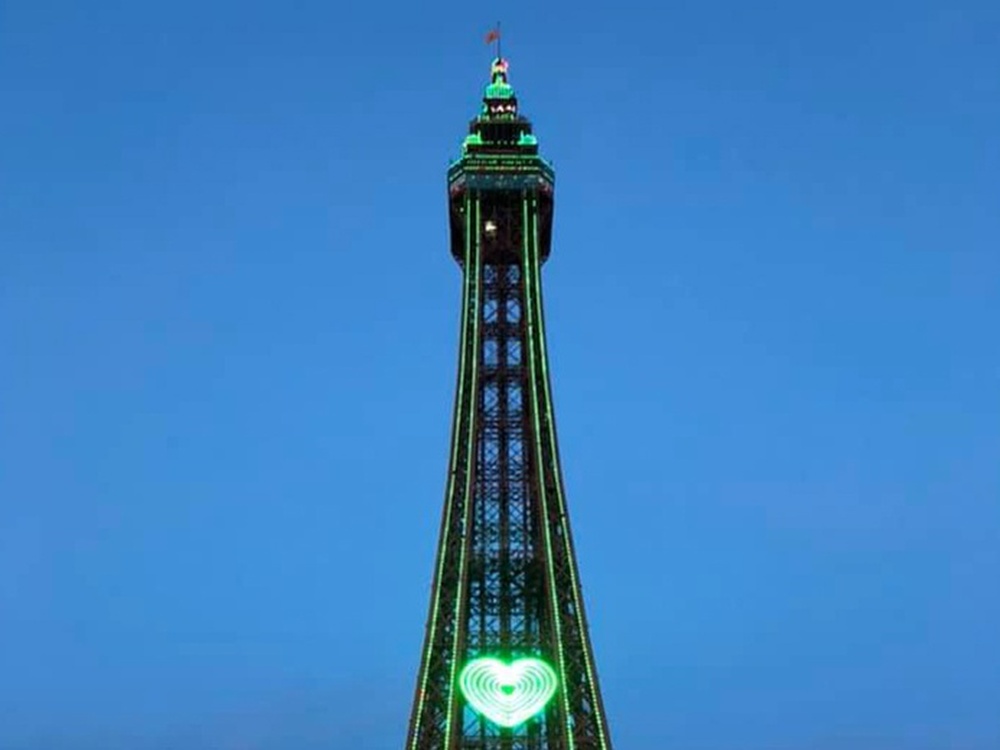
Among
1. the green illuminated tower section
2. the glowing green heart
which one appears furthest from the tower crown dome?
the glowing green heart

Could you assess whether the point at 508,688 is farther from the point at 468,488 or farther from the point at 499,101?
the point at 499,101

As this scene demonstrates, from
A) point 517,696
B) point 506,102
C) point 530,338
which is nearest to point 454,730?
point 517,696

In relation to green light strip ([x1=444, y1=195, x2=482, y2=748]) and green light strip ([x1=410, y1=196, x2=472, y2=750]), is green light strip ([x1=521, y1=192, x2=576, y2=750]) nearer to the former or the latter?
green light strip ([x1=444, y1=195, x2=482, y2=748])

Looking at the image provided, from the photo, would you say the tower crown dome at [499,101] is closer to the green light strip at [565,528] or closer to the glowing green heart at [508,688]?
the green light strip at [565,528]

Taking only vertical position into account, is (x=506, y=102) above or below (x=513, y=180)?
above

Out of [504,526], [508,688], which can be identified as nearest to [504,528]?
[504,526]

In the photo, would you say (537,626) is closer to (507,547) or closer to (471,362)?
(507,547)
